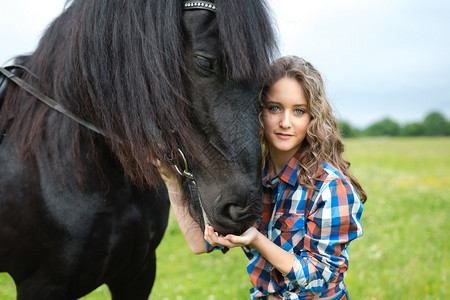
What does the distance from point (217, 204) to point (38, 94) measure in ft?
4.09

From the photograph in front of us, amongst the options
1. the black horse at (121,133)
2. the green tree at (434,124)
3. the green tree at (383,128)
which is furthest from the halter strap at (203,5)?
the green tree at (383,128)

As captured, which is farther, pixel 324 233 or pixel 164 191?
pixel 164 191

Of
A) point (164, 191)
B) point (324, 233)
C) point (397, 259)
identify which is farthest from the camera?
point (397, 259)

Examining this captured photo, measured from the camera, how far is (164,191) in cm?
267

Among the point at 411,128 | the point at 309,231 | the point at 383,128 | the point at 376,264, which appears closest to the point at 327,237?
the point at 309,231

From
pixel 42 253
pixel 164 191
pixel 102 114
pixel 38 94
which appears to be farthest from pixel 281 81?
pixel 42 253

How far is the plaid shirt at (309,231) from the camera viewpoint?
1889 mm

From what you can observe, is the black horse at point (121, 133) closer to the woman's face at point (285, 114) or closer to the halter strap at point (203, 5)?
the halter strap at point (203, 5)

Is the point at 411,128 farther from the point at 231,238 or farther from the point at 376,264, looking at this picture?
the point at 231,238

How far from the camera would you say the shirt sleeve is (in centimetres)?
188

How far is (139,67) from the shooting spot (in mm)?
1761

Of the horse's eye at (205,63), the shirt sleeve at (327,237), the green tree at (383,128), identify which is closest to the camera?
the horse's eye at (205,63)

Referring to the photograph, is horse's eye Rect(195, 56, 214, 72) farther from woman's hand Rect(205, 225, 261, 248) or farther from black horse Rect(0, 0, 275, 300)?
woman's hand Rect(205, 225, 261, 248)

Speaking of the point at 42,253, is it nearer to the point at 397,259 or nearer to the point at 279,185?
the point at 279,185
